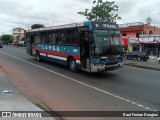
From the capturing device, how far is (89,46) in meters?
13.8

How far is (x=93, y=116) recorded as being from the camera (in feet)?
23.2

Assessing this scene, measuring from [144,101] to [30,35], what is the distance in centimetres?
1744

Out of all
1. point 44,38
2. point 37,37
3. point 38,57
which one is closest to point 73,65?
point 44,38

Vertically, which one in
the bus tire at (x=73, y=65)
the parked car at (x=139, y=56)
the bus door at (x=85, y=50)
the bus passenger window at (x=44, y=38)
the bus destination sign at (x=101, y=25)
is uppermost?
the bus destination sign at (x=101, y=25)

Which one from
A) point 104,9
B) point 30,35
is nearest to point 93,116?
point 30,35

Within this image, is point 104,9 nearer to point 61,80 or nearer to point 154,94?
point 61,80

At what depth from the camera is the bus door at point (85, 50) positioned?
46.5ft

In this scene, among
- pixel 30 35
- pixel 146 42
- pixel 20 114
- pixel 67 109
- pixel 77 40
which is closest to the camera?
pixel 20 114

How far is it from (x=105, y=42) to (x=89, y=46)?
3.00 ft

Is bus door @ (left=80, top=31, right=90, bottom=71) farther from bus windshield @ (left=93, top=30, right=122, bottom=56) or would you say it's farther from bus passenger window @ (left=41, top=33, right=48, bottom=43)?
bus passenger window @ (left=41, top=33, right=48, bottom=43)

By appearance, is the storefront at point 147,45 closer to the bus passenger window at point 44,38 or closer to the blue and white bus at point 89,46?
the bus passenger window at point 44,38

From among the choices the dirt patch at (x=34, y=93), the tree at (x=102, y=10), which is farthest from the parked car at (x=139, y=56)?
the dirt patch at (x=34, y=93)

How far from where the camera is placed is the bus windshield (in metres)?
13.6

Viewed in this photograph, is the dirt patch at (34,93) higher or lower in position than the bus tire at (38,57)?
lower
